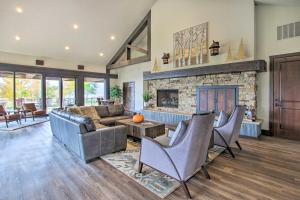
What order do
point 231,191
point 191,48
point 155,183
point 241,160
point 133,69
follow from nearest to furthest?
1. point 231,191
2. point 155,183
3. point 241,160
4. point 191,48
5. point 133,69

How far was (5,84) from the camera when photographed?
748 centimetres

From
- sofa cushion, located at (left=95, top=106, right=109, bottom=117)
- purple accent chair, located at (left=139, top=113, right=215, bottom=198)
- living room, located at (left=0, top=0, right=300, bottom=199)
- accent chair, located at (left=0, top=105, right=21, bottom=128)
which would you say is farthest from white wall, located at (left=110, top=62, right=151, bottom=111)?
purple accent chair, located at (left=139, top=113, right=215, bottom=198)

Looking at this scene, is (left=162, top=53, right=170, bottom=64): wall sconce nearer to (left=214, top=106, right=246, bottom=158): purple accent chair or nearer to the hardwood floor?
(left=214, top=106, right=246, bottom=158): purple accent chair

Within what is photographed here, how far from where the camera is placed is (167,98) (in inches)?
289

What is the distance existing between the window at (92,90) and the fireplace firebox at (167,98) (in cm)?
508

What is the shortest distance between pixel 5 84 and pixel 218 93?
29.8 feet

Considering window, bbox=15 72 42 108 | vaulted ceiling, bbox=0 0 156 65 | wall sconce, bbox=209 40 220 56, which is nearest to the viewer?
wall sconce, bbox=209 40 220 56

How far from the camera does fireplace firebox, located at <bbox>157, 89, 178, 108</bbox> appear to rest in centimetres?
700

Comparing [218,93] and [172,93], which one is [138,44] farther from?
[218,93]

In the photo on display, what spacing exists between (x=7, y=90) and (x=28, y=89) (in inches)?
32.2

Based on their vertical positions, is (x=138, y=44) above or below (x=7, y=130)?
above

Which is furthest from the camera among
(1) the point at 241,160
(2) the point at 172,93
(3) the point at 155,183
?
(2) the point at 172,93

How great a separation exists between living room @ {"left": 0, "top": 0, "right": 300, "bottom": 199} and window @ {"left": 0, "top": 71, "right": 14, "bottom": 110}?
0.05m

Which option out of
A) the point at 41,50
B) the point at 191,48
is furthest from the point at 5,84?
the point at 191,48
